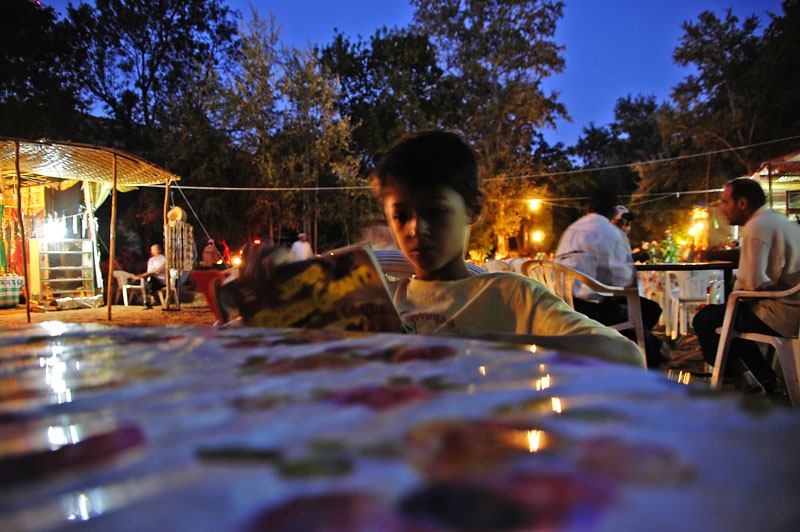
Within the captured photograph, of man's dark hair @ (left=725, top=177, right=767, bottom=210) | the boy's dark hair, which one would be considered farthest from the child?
man's dark hair @ (left=725, top=177, right=767, bottom=210)

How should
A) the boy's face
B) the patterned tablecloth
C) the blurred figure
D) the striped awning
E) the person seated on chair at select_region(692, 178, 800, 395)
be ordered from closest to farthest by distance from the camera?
the patterned tablecloth, the boy's face, the person seated on chair at select_region(692, 178, 800, 395), the striped awning, the blurred figure

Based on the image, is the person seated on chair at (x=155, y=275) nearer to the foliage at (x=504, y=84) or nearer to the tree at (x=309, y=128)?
the tree at (x=309, y=128)

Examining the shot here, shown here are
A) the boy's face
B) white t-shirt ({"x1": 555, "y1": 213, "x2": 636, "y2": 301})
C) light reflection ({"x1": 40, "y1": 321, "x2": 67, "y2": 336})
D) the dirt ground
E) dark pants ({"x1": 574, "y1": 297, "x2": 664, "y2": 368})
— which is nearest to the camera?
light reflection ({"x1": 40, "y1": 321, "x2": 67, "y2": 336})

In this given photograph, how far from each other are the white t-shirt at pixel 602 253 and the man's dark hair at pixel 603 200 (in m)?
0.13

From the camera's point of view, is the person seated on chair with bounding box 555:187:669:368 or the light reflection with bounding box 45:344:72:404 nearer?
the light reflection with bounding box 45:344:72:404

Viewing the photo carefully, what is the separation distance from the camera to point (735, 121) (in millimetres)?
15836

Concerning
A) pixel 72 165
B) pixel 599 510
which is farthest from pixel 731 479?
pixel 72 165

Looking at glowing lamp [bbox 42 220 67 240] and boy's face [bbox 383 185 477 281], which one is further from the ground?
glowing lamp [bbox 42 220 67 240]

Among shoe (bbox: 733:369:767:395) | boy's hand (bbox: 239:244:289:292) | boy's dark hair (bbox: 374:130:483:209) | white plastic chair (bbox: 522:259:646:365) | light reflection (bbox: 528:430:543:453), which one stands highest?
boy's dark hair (bbox: 374:130:483:209)

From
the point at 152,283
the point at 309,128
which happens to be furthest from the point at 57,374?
the point at 309,128

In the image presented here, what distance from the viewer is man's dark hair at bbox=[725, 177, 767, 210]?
9.05 feet

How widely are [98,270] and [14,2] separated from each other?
832 centimetres

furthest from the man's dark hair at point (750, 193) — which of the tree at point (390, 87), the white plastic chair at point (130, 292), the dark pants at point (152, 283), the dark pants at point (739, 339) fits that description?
the tree at point (390, 87)

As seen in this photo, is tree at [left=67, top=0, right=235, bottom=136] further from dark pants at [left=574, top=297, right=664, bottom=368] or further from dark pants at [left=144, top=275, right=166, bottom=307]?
dark pants at [left=574, top=297, right=664, bottom=368]
